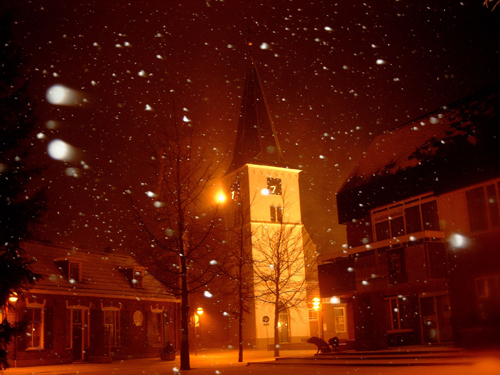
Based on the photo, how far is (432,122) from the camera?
84.1ft

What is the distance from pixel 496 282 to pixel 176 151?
44.1 ft

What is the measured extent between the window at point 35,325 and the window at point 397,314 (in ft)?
63.6

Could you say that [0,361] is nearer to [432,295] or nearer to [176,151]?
[176,151]

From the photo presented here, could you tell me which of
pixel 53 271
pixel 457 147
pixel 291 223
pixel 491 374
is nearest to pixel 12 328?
pixel 491 374

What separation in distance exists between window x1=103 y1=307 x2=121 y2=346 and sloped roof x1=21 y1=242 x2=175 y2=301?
1030 millimetres

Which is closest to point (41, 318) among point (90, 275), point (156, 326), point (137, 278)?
point (90, 275)

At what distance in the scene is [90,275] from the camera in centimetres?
3509

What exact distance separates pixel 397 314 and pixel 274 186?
33.0 metres

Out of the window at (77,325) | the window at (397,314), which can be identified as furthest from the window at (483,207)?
the window at (77,325)

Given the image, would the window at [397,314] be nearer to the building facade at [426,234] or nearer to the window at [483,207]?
the building facade at [426,234]

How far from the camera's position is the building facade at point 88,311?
30016mm

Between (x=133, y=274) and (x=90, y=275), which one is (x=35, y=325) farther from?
(x=133, y=274)

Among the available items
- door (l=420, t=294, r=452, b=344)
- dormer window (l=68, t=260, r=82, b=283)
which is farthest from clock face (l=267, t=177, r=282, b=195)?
door (l=420, t=294, r=452, b=344)

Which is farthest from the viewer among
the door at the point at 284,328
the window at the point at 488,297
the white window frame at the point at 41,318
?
the door at the point at 284,328
